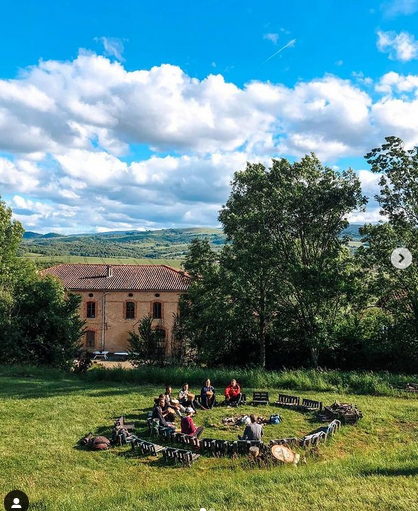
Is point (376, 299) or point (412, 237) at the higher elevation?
point (412, 237)

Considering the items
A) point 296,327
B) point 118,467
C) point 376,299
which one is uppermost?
point 376,299

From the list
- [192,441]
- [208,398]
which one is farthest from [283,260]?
[192,441]

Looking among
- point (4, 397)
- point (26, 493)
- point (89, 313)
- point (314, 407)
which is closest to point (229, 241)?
point (314, 407)

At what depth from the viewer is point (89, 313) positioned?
53.2 meters

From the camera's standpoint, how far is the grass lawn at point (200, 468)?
8.71 meters

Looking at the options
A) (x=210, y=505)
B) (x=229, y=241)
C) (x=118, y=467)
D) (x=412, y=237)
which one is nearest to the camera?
(x=210, y=505)

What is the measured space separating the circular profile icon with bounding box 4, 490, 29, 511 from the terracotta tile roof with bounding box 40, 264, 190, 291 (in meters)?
41.8

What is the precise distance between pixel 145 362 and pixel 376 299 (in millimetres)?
15870

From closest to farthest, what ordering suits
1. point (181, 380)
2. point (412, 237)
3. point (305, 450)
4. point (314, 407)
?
1. point (305, 450)
2. point (314, 407)
3. point (181, 380)
4. point (412, 237)

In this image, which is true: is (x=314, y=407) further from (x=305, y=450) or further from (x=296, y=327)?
(x=296, y=327)

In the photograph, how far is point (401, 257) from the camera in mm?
24703

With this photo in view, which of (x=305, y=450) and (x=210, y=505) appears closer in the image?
(x=210, y=505)

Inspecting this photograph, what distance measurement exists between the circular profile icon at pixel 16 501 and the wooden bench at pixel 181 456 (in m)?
4.19

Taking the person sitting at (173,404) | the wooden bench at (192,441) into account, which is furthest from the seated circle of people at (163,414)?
the wooden bench at (192,441)
